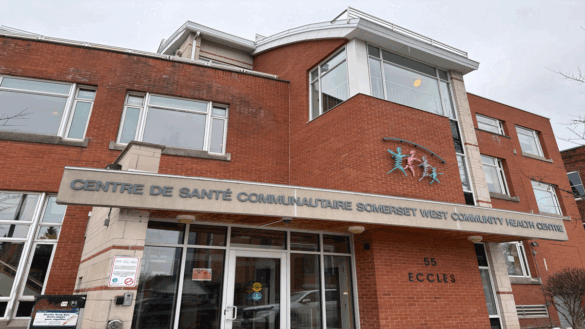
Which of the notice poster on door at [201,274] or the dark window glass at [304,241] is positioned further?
the dark window glass at [304,241]

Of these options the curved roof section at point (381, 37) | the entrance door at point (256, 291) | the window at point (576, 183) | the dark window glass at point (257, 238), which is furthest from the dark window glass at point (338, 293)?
the window at point (576, 183)

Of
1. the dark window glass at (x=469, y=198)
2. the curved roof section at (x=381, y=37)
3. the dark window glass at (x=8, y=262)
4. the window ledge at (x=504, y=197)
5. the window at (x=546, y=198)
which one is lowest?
the dark window glass at (x=8, y=262)

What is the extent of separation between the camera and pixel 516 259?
14062 millimetres

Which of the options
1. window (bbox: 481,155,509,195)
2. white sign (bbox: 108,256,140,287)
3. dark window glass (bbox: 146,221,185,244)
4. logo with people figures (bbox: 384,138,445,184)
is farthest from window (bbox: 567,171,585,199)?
white sign (bbox: 108,256,140,287)

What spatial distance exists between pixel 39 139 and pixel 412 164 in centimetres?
976

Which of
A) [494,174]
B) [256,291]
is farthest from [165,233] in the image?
[494,174]

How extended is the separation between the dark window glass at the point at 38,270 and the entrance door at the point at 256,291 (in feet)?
15.0

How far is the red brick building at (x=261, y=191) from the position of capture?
22.5 ft

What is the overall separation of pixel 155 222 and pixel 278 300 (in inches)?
126

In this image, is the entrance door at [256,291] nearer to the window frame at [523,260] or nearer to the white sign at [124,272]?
the white sign at [124,272]

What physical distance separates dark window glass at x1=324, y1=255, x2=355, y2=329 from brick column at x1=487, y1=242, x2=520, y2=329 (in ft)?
15.1

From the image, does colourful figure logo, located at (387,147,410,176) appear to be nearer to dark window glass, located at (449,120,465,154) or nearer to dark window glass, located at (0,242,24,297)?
dark window glass, located at (449,120,465,154)

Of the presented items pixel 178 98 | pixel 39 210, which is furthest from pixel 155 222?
pixel 178 98

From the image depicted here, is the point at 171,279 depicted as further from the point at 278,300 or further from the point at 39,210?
the point at 39,210
